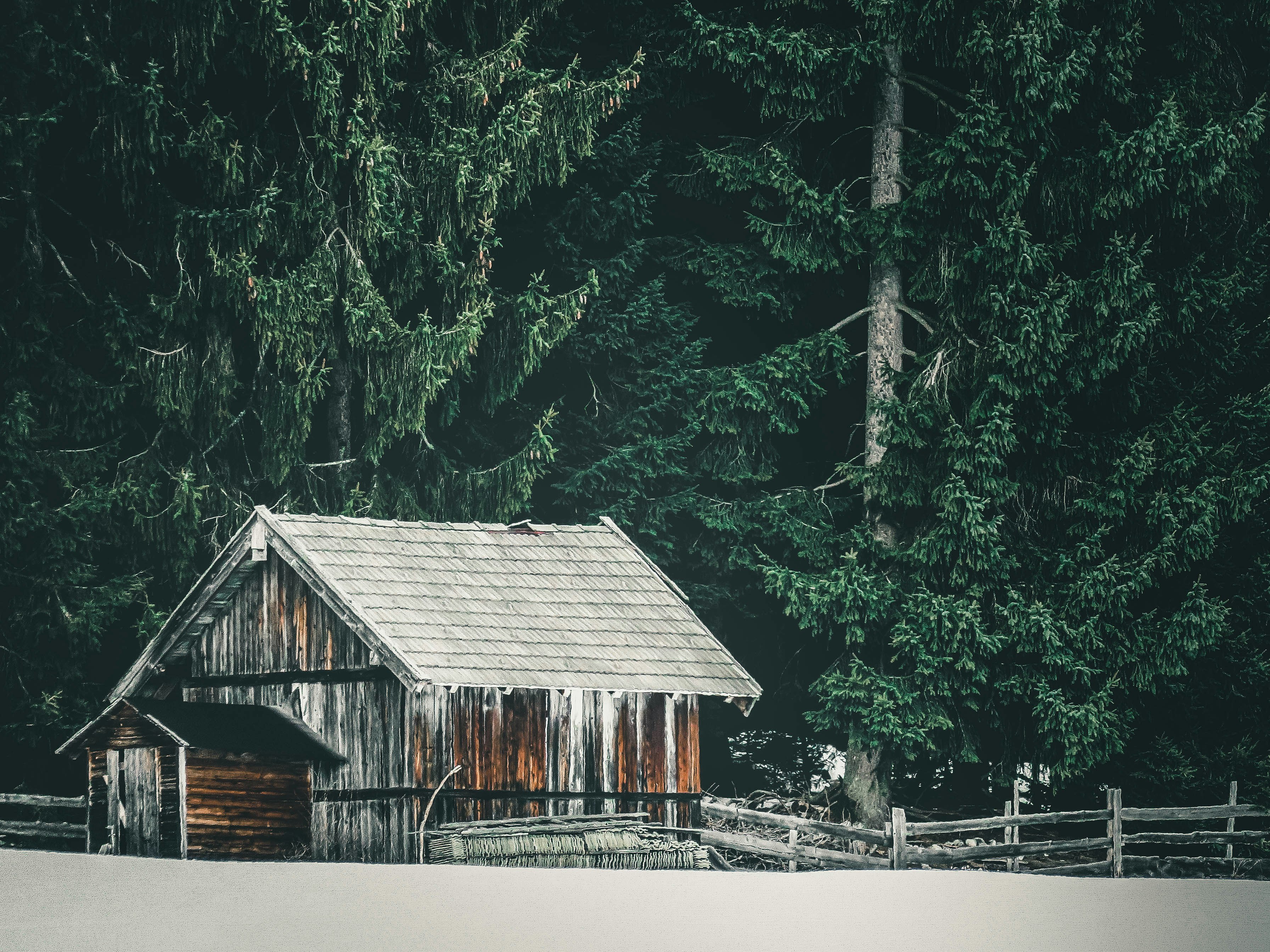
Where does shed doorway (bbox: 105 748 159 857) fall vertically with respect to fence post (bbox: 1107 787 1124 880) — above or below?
above

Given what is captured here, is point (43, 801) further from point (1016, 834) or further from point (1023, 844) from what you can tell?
point (1016, 834)

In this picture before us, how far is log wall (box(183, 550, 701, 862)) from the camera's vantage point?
79.8 feet

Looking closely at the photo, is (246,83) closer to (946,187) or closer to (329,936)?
(946,187)

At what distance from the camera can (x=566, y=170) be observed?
107 feet

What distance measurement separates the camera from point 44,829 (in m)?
26.7

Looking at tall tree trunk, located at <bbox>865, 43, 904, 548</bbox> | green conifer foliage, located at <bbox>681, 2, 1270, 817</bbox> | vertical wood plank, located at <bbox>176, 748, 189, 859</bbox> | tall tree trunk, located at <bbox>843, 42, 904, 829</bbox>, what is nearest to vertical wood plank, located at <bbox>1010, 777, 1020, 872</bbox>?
green conifer foliage, located at <bbox>681, 2, 1270, 817</bbox>

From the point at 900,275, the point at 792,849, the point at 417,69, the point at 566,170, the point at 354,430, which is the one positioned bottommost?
the point at 792,849

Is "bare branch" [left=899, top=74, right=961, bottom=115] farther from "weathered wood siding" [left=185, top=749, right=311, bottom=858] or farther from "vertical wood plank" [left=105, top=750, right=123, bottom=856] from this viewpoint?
"vertical wood plank" [left=105, top=750, right=123, bottom=856]

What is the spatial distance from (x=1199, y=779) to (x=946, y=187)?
10.8 meters

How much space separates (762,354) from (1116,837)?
12.7 m

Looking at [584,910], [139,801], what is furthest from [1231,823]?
[139,801]

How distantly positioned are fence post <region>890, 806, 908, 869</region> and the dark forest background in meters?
4.65

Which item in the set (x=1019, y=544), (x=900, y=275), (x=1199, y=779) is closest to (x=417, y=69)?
(x=900, y=275)

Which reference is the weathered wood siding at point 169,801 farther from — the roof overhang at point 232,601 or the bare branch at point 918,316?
the bare branch at point 918,316
